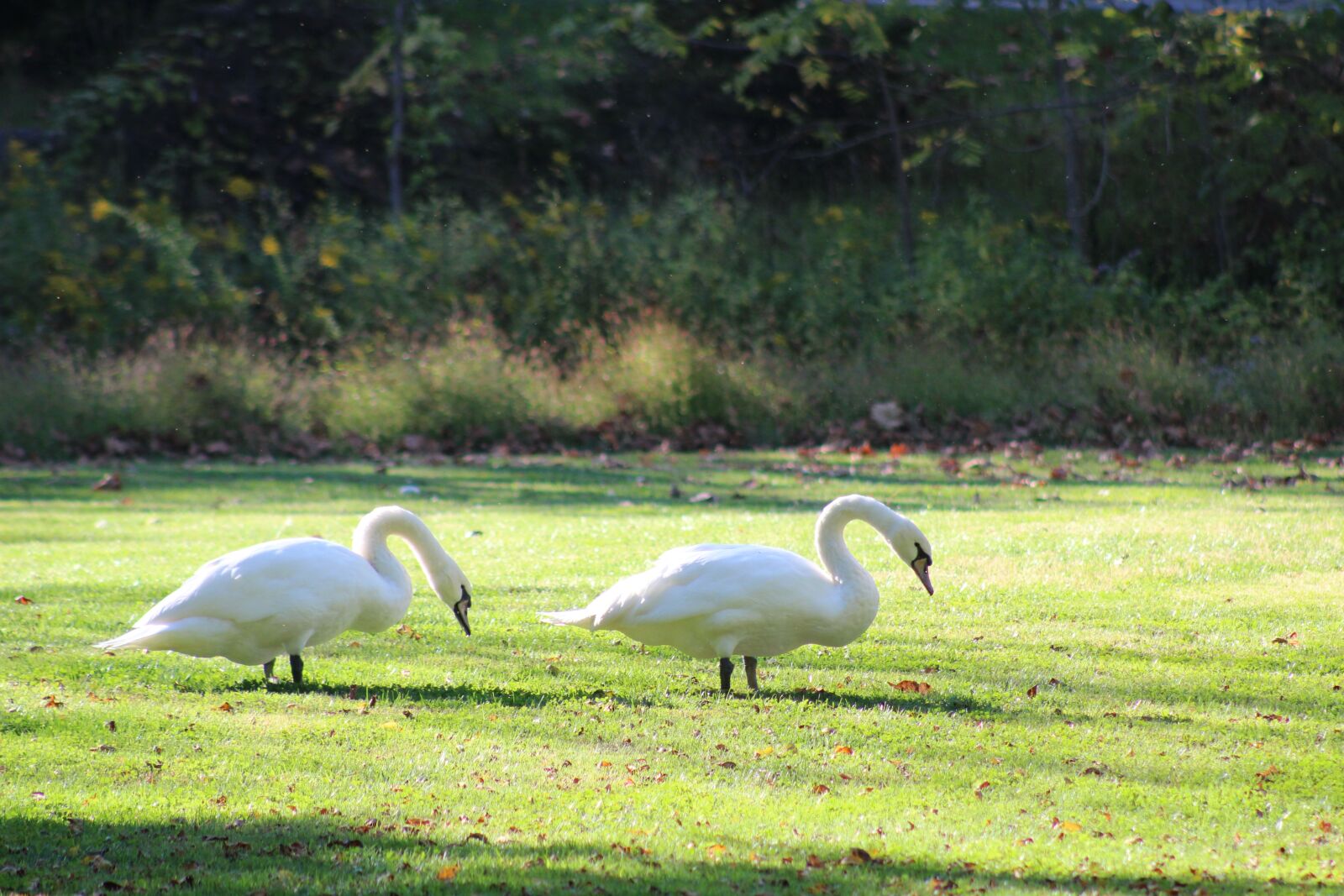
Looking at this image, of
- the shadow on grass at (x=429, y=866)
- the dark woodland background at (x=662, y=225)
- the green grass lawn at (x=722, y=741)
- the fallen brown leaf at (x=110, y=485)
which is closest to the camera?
the shadow on grass at (x=429, y=866)

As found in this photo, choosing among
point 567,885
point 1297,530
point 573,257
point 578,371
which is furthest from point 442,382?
point 567,885

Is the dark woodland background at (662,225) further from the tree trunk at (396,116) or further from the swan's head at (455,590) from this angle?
the swan's head at (455,590)

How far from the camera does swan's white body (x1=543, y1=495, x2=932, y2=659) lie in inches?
221

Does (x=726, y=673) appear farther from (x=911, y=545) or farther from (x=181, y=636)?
(x=181, y=636)

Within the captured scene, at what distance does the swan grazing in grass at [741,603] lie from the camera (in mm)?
5605

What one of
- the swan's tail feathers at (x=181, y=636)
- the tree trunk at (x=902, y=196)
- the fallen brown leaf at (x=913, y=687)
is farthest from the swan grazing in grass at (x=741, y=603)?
the tree trunk at (x=902, y=196)

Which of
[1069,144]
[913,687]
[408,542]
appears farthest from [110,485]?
[1069,144]

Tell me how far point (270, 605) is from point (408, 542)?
0.87m

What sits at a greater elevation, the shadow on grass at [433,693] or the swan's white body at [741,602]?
the swan's white body at [741,602]

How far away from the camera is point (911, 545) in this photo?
6.09m

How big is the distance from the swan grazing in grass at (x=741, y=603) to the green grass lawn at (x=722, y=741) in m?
0.24

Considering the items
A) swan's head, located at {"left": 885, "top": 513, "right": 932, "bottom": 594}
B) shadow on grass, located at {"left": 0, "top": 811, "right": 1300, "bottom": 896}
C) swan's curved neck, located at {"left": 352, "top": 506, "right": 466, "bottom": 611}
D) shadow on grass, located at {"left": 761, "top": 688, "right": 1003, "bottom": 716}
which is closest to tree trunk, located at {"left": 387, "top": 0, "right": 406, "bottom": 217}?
swan's curved neck, located at {"left": 352, "top": 506, "right": 466, "bottom": 611}

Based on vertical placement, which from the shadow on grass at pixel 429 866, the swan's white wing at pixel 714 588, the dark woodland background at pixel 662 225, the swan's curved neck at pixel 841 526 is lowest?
the shadow on grass at pixel 429 866

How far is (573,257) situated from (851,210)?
5.95 m
